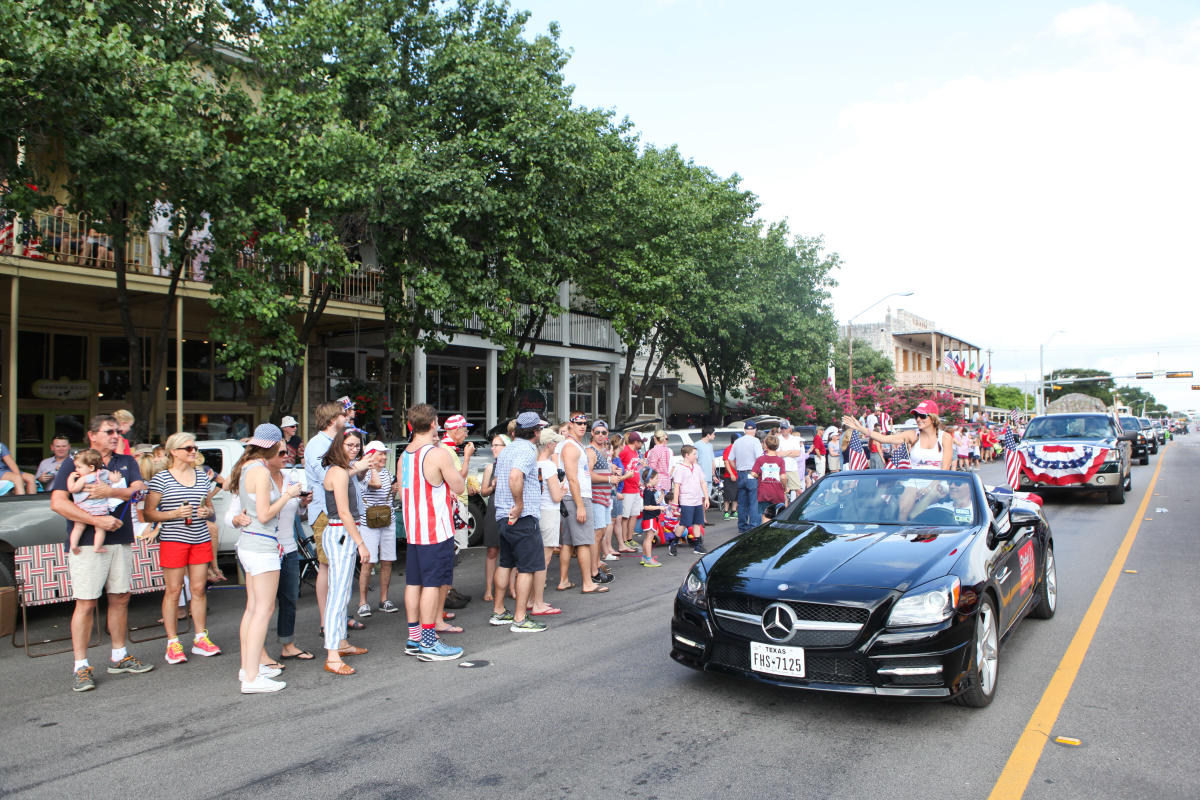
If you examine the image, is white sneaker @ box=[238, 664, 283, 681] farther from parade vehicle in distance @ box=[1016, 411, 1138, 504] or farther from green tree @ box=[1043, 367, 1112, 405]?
green tree @ box=[1043, 367, 1112, 405]

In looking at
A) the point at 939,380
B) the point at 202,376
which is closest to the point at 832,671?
the point at 202,376

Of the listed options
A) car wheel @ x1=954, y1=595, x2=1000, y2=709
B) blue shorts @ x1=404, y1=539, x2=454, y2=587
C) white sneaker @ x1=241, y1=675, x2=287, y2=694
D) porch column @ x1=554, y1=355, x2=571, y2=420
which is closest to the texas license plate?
car wheel @ x1=954, y1=595, x2=1000, y2=709

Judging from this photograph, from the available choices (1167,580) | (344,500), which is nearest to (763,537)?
(344,500)

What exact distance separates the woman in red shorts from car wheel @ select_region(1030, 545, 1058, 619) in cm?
663

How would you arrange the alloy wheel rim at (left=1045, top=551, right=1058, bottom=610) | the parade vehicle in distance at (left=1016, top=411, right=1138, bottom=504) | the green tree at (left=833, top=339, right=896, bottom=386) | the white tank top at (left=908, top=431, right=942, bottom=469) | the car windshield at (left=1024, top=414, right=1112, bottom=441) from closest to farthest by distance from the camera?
1. the alloy wheel rim at (left=1045, top=551, right=1058, bottom=610)
2. the white tank top at (left=908, top=431, right=942, bottom=469)
3. the parade vehicle in distance at (left=1016, top=411, right=1138, bottom=504)
4. the car windshield at (left=1024, top=414, right=1112, bottom=441)
5. the green tree at (left=833, top=339, right=896, bottom=386)

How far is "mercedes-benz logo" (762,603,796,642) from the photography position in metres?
4.51

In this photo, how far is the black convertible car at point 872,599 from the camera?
14.3 ft

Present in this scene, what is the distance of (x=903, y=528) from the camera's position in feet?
18.4

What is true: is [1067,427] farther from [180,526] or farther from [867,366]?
[867,366]

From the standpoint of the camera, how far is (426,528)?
5977mm

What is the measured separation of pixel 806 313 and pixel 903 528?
75.7 feet

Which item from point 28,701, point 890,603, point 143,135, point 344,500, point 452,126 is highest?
point 452,126

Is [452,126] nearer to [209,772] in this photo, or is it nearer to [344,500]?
[344,500]

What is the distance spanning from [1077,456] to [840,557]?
507 inches
